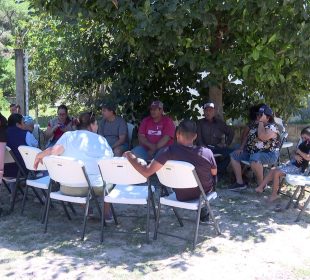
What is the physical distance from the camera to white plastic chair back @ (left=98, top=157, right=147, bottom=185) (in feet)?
15.0

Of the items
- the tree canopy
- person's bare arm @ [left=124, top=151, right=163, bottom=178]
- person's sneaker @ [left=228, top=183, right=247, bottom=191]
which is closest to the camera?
person's bare arm @ [left=124, top=151, right=163, bottom=178]

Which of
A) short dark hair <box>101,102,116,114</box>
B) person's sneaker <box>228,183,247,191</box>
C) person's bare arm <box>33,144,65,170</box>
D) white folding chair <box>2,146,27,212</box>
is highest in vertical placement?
short dark hair <box>101,102,116,114</box>

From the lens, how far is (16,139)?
19.7 feet

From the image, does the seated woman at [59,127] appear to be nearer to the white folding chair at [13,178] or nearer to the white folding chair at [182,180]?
the white folding chair at [13,178]

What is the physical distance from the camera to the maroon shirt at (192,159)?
4609 mm

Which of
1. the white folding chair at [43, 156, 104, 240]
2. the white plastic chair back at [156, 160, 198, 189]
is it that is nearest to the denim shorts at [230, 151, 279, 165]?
the white plastic chair back at [156, 160, 198, 189]

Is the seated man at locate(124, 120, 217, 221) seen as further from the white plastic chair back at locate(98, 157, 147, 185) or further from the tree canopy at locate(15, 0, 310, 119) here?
the tree canopy at locate(15, 0, 310, 119)

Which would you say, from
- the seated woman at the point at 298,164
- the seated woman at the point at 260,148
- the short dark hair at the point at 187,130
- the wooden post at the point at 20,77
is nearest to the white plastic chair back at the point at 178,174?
the short dark hair at the point at 187,130

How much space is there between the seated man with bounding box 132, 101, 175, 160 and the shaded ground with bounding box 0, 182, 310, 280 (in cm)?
157

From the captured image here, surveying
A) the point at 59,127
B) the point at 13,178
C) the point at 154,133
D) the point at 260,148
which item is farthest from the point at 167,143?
the point at 13,178

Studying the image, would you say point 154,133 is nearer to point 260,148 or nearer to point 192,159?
point 260,148

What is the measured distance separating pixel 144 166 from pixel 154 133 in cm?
271

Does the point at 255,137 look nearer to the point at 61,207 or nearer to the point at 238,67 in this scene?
the point at 238,67

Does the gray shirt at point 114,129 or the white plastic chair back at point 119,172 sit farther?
the gray shirt at point 114,129
